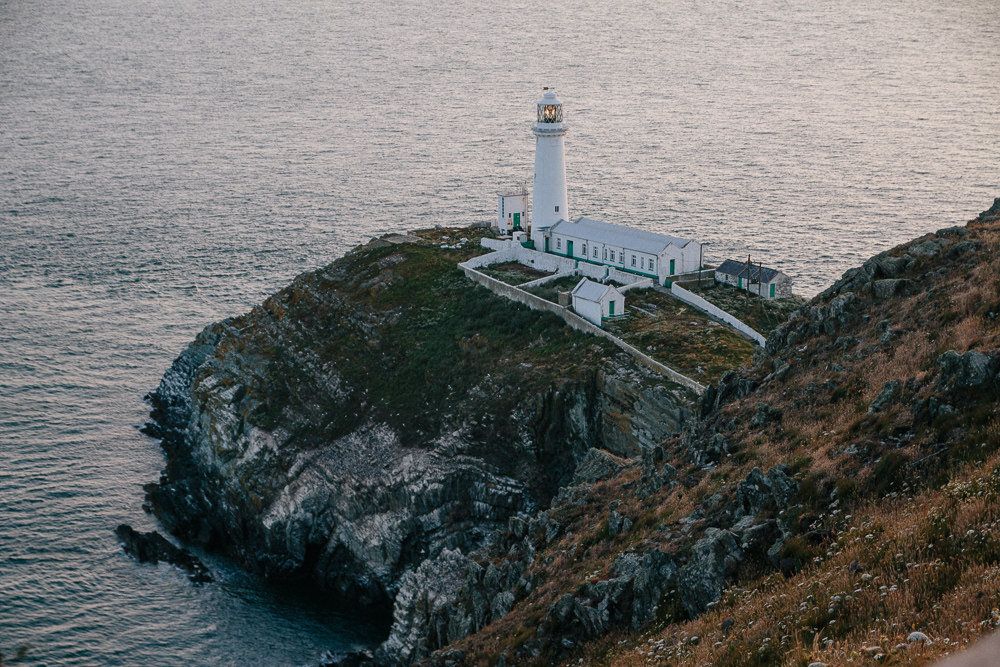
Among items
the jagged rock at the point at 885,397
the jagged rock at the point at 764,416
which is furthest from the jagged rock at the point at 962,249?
the jagged rock at the point at 885,397

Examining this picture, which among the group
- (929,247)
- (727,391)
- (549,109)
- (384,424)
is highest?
(549,109)

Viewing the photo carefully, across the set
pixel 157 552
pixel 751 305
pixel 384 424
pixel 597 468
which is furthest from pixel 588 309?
pixel 157 552

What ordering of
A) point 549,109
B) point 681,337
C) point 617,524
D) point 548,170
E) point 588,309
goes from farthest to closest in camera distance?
point 548,170 < point 549,109 < point 588,309 < point 681,337 < point 617,524

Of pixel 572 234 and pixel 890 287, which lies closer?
pixel 890 287

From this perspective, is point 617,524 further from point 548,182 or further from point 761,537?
point 548,182

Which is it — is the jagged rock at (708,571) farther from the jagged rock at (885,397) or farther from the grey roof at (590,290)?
the grey roof at (590,290)
